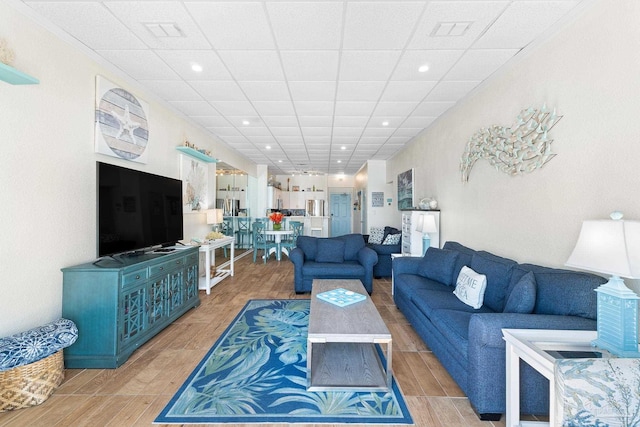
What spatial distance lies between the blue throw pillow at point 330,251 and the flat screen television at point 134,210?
2249mm

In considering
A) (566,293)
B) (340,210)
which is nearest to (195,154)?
(566,293)

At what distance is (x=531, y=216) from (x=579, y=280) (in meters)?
0.84

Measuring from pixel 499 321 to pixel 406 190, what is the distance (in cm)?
468

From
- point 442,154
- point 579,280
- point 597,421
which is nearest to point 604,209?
point 579,280

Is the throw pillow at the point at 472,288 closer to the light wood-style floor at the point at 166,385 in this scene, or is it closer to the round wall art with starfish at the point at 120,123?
the light wood-style floor at the point at 166,385

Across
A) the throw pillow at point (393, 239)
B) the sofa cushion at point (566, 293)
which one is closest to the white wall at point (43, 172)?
the sofa cushion at point (566, 293)

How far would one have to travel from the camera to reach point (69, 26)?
2.26m

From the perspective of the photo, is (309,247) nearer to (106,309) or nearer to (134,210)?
(134,210)

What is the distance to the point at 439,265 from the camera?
3.33 metres

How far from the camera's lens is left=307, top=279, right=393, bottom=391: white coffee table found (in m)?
2.00

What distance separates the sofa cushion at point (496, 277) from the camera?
7.78 feet

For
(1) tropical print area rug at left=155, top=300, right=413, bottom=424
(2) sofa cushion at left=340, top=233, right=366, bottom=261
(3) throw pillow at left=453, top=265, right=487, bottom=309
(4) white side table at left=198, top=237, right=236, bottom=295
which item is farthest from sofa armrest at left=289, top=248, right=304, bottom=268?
(3) throw pillow at left=453, top=265, right=487, bottom=309

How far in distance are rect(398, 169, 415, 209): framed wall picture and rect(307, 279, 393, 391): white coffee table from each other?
12.1 feet

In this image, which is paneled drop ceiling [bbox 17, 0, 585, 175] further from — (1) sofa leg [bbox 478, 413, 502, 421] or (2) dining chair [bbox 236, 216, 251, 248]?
(2) dining chair [bbox 236, 216, 251, 248]
